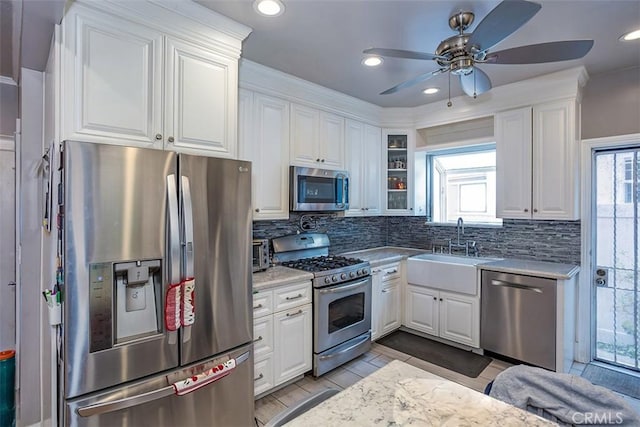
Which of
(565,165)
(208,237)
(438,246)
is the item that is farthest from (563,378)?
(438,246)

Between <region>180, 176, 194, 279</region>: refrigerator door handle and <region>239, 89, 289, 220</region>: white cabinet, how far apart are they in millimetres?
1040

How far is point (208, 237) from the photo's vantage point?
1827 millimetres

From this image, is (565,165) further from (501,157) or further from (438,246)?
(438,246)

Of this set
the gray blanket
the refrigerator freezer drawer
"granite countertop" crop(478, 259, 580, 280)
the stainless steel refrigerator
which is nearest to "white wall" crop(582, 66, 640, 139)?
"granite countertop" crop(478, 259, 580, 280)

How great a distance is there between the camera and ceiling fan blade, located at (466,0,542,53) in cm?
133

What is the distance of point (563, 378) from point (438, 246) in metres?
2.95

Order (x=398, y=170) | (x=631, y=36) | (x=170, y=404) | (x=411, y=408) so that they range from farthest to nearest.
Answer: (x=398, y=170) → (x=631, y=36) → (x=170, y=404) → (x=411, y=408)

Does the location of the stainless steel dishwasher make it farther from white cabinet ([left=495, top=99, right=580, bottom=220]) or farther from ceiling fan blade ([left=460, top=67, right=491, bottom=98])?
ceiling fan blade ([left=460, top=67, right=491, bottom=98])

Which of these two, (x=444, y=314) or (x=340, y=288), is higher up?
(x=340, y=288)

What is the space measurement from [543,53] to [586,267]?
7.83ft

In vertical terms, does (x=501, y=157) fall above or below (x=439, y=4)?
below

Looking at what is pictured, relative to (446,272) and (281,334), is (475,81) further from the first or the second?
(281,334)

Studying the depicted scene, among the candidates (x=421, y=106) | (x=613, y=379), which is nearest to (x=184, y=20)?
(x=421, y=106)

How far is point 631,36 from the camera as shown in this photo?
2.29 meters
